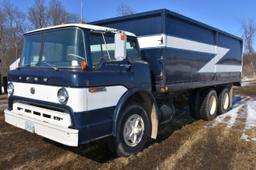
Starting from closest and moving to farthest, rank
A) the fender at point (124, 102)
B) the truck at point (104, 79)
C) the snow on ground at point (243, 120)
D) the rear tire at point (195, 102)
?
the truck at point (104, 79)
the fender at point (124, 102)
the snow on ground at point (243, 120)
the rear tire at point (195, 102)

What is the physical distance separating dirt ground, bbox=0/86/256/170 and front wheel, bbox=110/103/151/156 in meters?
0.18

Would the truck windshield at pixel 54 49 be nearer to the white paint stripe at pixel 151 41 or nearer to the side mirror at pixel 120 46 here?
the side mirror at pixel 120 46

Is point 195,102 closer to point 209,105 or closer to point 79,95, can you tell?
point 209,105

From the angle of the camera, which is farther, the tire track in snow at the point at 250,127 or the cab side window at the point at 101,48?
the tire track in snow at the point at 250,127

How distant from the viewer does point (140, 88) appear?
4676mm

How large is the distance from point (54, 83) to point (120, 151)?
169 centimetres

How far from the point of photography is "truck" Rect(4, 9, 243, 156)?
365cm

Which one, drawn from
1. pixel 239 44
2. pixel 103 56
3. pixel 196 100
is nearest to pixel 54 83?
pixel 103 56

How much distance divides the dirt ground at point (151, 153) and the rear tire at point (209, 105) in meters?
1.41

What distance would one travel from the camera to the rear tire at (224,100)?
8844 mm

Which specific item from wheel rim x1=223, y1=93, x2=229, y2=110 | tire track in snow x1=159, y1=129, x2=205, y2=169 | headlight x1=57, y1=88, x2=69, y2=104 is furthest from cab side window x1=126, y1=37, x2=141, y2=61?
wheel rim x1=223, y1=93, x2=229, y2=110

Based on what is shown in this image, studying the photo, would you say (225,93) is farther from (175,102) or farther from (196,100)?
(175,102)

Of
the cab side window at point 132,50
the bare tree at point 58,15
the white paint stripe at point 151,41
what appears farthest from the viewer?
the bare tree at point 58,15

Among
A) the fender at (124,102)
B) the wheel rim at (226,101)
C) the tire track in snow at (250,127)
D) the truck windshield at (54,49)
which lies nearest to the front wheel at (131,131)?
the fender at (124,102)
